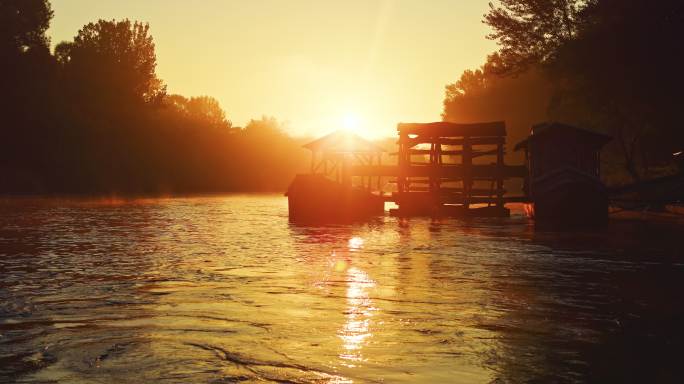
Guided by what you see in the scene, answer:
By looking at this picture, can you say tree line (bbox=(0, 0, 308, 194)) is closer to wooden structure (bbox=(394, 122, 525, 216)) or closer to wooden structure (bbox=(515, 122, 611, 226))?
wooden structure (bbox=(394, 122, 525, 216))

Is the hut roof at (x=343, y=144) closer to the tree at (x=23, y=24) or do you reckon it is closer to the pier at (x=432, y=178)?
the pier at (x=432, y=178)

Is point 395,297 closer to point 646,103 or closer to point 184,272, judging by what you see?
point 184,272

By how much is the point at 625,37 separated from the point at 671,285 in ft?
62.0

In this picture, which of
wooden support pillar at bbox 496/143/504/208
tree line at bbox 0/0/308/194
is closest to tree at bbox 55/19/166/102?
tree line at bbox 0/0/308/194

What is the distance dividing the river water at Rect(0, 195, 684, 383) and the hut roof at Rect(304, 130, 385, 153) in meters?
24.6

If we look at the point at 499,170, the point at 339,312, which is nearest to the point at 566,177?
the point at 499,170

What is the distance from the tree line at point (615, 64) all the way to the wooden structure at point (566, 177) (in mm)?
2744

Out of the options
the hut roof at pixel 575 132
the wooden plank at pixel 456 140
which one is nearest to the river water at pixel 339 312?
the hut roof at pixel 575 132

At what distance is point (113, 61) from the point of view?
7744 cm

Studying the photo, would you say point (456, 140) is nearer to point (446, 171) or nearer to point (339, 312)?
point (446, 171)

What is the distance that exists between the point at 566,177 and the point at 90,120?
55279 millimetres

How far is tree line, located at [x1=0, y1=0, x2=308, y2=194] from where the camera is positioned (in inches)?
2645

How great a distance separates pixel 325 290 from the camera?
12633 millimetres

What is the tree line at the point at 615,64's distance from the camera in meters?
28.8
